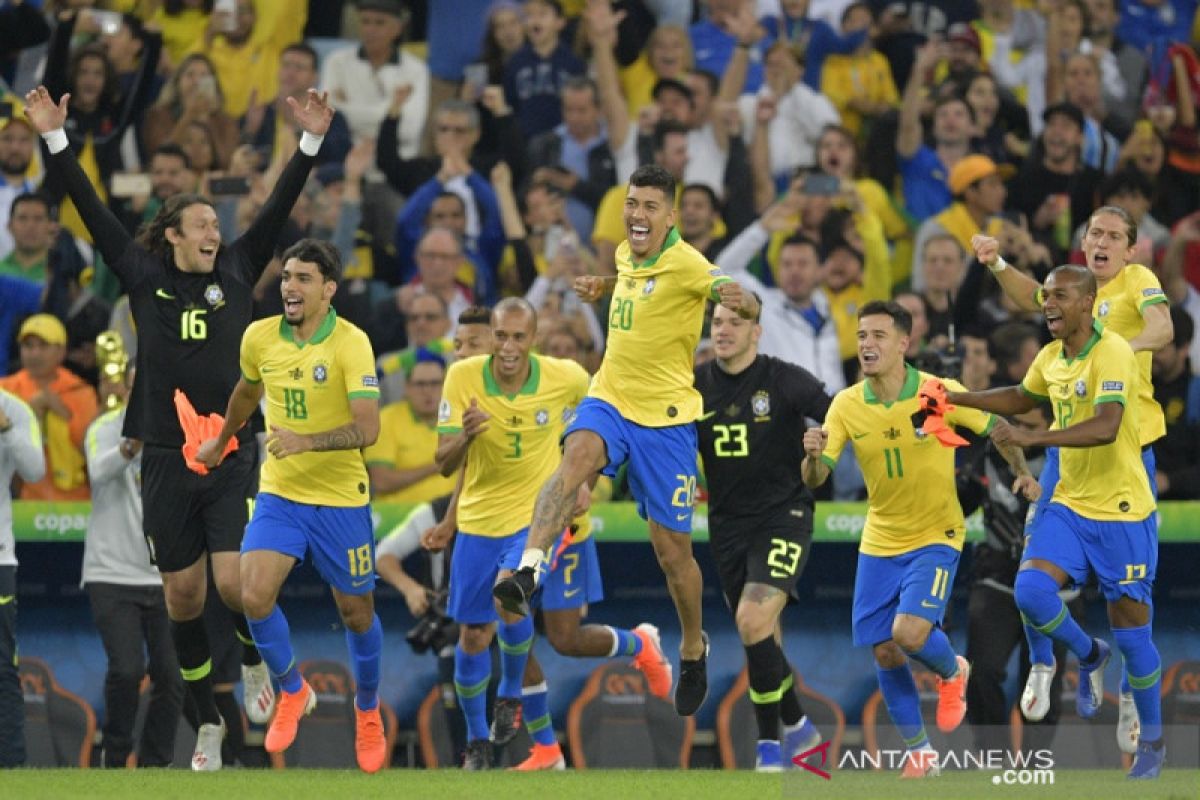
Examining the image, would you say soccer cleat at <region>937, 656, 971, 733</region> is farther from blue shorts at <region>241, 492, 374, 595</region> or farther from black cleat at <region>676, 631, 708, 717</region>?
blue shorts at <region>241, 492, 374, 595</region>

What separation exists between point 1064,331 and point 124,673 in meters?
6.13

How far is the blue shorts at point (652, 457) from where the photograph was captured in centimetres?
1090

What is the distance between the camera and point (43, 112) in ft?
37.7

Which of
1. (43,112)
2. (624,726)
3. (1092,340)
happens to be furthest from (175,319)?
(1092,340)

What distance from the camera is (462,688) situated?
41.3 feet

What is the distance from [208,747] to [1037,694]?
15.2ft

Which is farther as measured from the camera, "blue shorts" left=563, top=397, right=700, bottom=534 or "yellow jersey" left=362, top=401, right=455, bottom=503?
"yellow jersey" left=362, top=401, right=455, bottom=503

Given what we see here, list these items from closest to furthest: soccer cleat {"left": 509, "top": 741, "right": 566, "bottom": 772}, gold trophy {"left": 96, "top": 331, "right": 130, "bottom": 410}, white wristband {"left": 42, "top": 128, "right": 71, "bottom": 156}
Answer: white wristband {"left": 42, "top": 128, "right": 71, "bottom": 156}
soccer cleat {"left": 509, "top": 741, "right": 566, "bottom": 772}
gold trophy {"left": 96, "top": 331, "right": 130, "bottom": 410}

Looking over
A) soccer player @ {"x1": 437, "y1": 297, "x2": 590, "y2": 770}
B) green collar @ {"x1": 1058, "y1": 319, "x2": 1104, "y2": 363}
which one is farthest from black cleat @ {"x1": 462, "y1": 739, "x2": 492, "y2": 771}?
green collar @ {"x1": 1058, "y1": 319, "x2": 1104, "y2": 363}

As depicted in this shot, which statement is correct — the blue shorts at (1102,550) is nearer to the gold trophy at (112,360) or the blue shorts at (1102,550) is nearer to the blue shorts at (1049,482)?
the blue shorts at (1049,482)

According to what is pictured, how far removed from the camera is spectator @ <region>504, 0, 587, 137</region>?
16.9 metres

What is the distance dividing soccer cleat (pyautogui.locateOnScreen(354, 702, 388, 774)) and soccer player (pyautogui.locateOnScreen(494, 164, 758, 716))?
1.77 meters

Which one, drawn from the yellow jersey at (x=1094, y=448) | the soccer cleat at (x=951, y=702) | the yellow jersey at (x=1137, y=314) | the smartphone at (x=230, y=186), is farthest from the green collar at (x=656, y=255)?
the smartphone at (x=230, y=186)

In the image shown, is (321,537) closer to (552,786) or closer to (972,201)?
(552,786)
